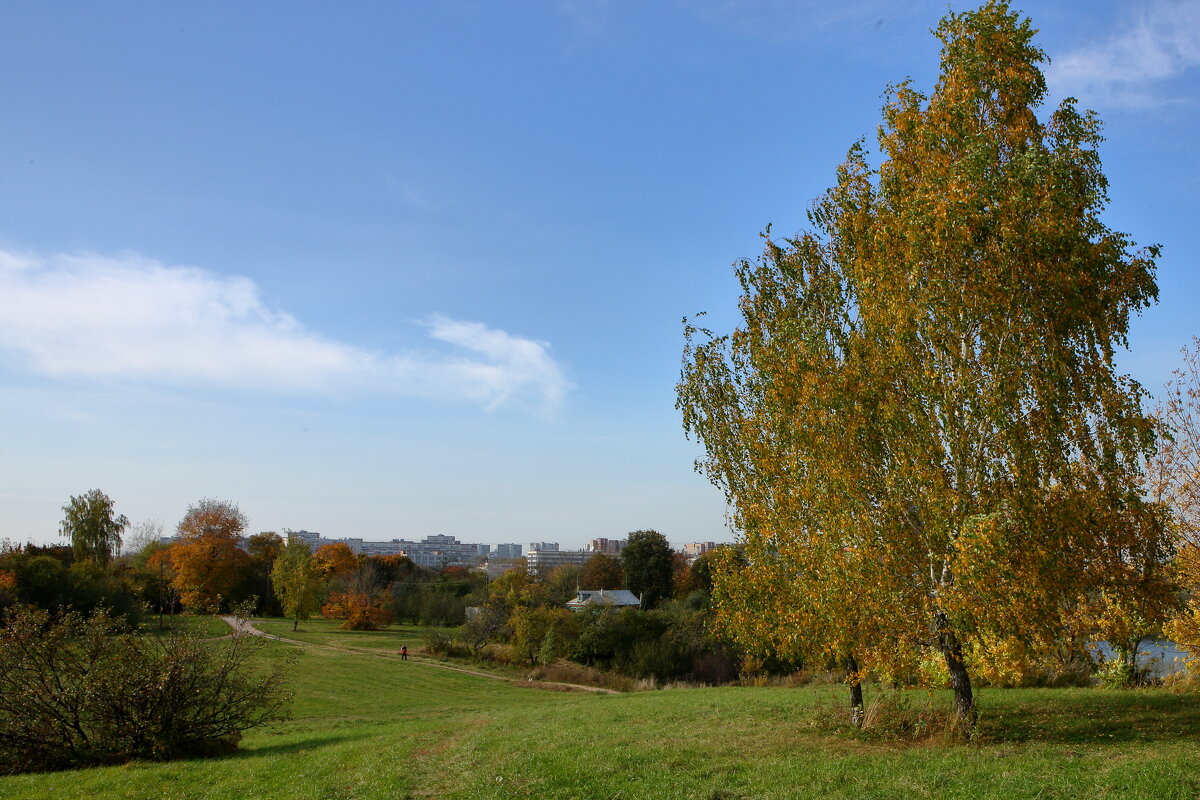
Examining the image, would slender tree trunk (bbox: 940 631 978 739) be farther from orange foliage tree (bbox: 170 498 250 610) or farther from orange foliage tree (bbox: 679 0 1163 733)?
orange foliage tree (bbox: 170 498 250 610)

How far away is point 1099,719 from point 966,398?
20.3ft

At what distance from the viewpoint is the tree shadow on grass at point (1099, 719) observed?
10.0 metres

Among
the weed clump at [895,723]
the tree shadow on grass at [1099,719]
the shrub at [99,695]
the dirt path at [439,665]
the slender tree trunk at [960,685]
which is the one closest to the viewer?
the tree shadow on grass at [1099,719]

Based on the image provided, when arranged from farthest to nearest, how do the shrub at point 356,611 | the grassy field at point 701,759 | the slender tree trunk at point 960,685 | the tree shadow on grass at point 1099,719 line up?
the shrub at point 356,611 → the slender tree trunk at point 960,685 → the tree shadow on grass at point 1099,719 → the grassy field at point 701,759

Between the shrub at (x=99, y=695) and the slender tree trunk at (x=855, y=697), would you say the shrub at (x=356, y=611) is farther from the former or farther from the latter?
the slender tree trunk at (x=855, y=697)

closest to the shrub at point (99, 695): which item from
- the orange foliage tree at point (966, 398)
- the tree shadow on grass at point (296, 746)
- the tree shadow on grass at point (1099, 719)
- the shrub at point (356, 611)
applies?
the tree shadow on grass at point (296, 746)

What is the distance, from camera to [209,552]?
214ft

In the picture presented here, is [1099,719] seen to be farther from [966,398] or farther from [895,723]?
[966,398]

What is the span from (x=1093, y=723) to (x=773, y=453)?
6.16 m

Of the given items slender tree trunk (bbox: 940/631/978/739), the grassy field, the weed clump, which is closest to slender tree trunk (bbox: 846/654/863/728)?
the weed clump

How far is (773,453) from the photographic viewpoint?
12.5 meters

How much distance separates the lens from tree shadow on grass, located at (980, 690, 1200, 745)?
10000mm

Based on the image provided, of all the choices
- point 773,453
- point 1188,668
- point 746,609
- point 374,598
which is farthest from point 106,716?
point 374,598

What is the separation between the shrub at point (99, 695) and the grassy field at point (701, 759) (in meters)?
1.19
